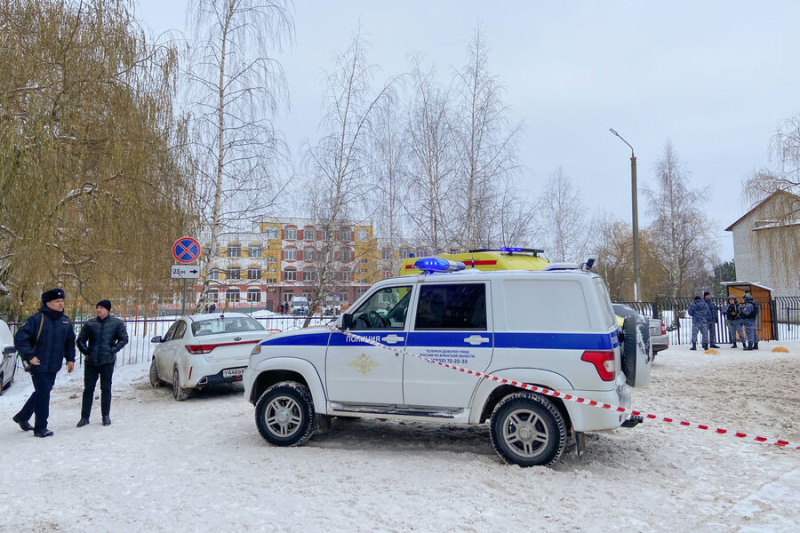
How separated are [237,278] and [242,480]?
12.6 meters

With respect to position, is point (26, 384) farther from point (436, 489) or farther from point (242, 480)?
point (436, 489)

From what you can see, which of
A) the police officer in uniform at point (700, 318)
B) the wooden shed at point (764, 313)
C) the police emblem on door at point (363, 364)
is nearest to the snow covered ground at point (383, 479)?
the police emblem on door at point (363, 364)

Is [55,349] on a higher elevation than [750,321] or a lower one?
lower

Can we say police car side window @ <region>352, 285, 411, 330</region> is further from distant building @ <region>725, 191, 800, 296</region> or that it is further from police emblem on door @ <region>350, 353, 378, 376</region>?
distant building @ <region>725, 191, 800, 296</region>

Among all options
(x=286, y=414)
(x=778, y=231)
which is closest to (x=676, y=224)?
(x=778, y=231)

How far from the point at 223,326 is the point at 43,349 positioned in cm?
333

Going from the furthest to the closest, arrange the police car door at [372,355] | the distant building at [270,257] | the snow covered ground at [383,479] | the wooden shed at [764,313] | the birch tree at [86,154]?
the wooden shed at [764,313]
the distant building at [270,257]
the birch tree at [86,154]
the police car door at [372,355]
the snow covered ground at [383,479]

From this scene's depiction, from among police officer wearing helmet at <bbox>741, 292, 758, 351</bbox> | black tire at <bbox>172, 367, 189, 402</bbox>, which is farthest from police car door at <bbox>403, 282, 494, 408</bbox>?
police officer wearing helmet at <bbox>741, 292, 758, 351</bbox>

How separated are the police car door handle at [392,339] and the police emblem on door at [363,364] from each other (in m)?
0.28

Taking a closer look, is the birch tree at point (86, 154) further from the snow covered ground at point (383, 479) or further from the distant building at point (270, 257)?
the snow covered ground at point (383, 479)

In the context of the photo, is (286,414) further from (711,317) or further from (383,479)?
(711,317)

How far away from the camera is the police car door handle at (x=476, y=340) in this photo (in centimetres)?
572

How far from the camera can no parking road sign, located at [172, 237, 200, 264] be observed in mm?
11352

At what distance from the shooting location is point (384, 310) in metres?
6.32
